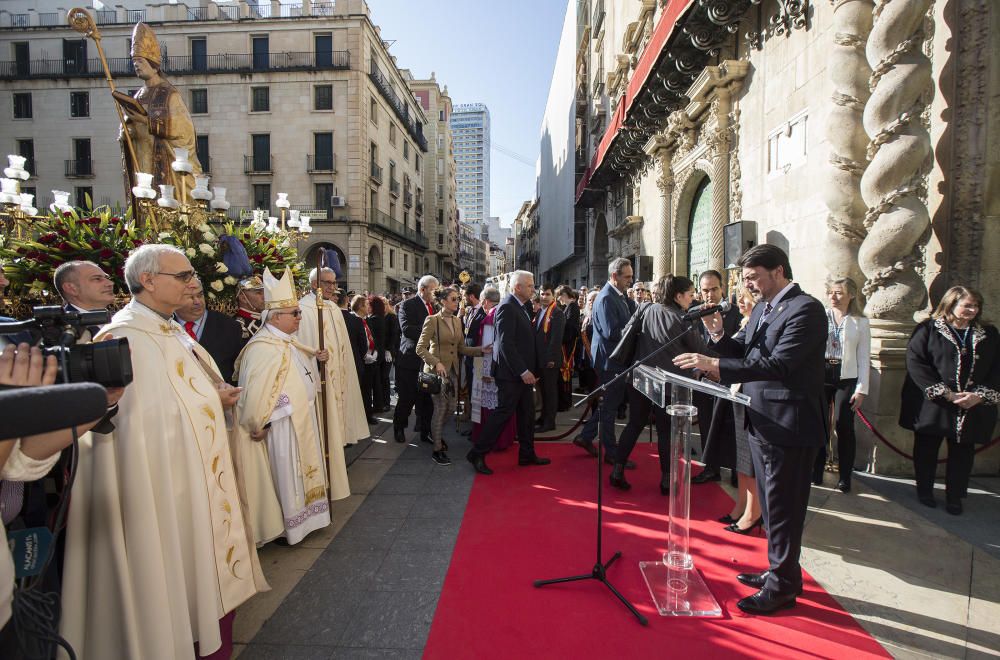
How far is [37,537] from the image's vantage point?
1.46 m

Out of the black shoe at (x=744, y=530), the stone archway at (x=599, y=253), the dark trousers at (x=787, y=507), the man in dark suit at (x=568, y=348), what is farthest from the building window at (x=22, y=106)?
the dark trousers at (x=787, y=507)

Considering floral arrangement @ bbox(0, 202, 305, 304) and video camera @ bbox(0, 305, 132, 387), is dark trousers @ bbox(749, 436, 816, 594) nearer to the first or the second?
video camera @ bbox(0, 305, 132, 387)

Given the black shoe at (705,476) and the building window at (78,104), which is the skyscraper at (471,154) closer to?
the building window at (78,104)

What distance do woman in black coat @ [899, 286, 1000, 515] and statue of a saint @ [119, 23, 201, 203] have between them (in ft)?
25.7

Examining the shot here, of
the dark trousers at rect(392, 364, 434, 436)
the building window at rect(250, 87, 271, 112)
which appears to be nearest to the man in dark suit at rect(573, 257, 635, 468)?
the dark trousers at rect(392, 364, 434, 436)

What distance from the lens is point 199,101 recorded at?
2708 centimetres

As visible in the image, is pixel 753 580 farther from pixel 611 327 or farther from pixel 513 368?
pixel 611 327

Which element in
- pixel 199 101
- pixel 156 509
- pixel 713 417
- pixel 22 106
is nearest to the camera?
pixel 156 509

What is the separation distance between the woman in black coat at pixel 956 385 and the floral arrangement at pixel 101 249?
5.84 m

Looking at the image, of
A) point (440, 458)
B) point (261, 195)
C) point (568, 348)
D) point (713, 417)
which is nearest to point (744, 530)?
point (713, 417)

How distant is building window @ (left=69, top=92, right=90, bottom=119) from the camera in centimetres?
2770

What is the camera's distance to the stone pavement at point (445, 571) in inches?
96.3

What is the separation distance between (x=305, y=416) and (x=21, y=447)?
2.09 metres

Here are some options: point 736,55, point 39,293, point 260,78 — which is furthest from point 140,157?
point 260,78
